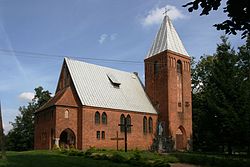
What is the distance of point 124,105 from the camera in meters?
42.2

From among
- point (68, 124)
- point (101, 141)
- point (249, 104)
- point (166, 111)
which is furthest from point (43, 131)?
point (249, 104)

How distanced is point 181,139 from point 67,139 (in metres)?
15.2

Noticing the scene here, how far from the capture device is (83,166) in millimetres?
17109

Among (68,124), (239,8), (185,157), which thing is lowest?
(185,157)

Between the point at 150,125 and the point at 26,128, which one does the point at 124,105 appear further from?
the point at 26,128

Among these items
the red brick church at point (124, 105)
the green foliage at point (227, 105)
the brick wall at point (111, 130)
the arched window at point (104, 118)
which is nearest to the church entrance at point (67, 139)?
the red brick church at point (124, 105)

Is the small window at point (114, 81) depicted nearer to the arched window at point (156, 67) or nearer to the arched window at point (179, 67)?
the arched window at point (156, 67)

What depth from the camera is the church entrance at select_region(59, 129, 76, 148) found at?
37753 mm

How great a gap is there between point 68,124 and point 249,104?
60.7 feet

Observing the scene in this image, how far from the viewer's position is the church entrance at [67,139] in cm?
3775

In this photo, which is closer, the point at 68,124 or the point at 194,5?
the point at 194,5

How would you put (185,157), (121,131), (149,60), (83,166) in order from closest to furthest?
1. (83,166)
2. (185,157)
3. (121,131)
4. (149,60)

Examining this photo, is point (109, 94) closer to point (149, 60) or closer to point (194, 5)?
point (149, 60)

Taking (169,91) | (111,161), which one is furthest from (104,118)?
(111,161)
